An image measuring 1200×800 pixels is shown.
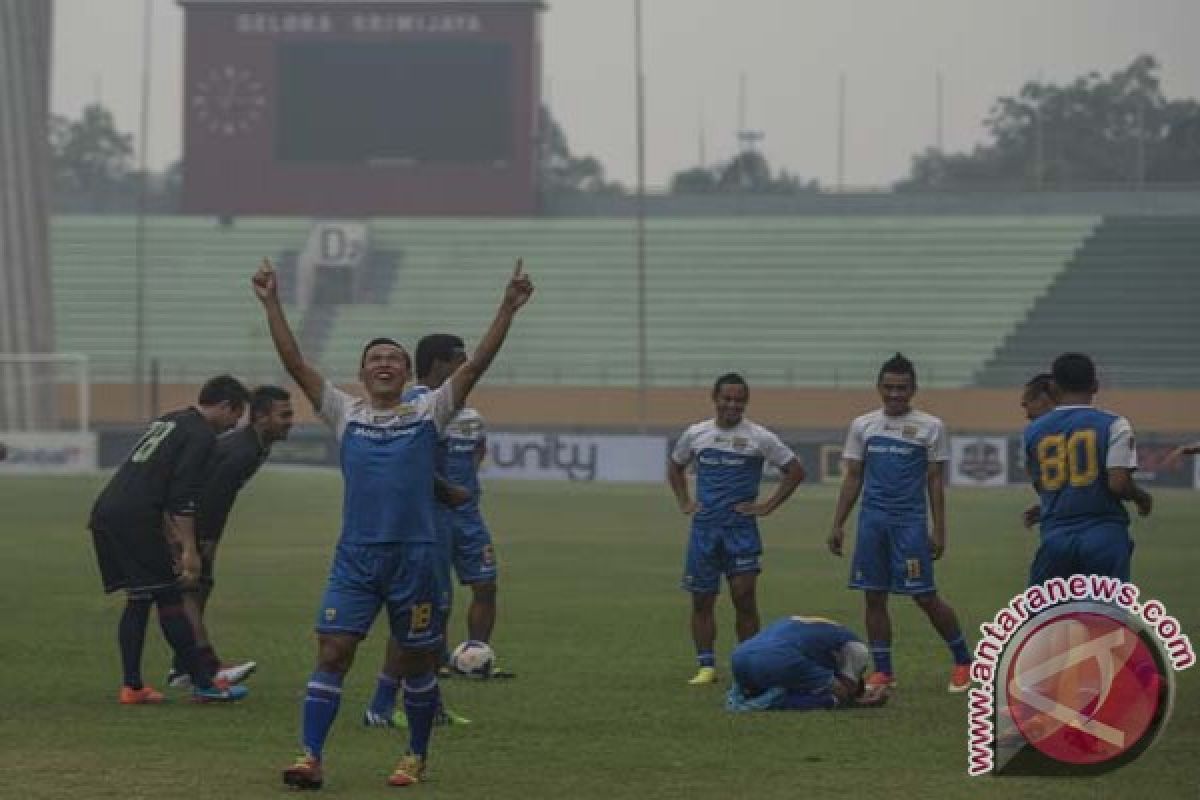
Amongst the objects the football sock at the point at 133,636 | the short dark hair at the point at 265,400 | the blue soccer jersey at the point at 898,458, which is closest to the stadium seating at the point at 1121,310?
the blue soccer jersey at the point at 898,458

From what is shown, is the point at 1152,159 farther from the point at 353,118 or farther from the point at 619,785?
the point at 619,785

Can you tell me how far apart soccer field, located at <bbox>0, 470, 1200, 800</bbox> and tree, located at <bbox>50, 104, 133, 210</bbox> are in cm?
9025

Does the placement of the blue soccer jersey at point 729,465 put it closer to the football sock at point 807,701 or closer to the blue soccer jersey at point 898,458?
the blue soccer jersey at point 898,458

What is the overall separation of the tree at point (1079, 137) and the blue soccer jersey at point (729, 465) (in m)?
73.0

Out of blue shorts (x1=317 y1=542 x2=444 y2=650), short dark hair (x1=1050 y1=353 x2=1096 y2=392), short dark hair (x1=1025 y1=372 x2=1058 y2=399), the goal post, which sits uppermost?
short dark hair (x1=1050 y1=353 x2=1096 y2=392)

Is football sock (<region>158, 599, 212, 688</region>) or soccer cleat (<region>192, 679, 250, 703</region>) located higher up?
football sock (<region>158, 599, 212, 688</region>)

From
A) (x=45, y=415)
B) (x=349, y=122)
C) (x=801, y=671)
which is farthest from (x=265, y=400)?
(x=349, y=122)

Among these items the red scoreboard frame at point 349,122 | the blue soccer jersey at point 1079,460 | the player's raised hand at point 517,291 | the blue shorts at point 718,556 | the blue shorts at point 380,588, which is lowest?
the blue shorts at point 718,556

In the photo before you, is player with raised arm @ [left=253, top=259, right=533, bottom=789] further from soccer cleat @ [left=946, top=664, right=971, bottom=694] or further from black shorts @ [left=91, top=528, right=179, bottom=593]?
soccer cleat @ [left=946, top=664, right=971, bottom=694]

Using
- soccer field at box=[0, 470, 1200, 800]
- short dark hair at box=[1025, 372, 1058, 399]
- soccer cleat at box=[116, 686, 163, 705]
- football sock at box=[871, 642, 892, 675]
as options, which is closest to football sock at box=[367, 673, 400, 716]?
soccer field at box=[0, 470, 1200, 800]

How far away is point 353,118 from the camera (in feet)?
239

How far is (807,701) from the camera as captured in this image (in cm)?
1554

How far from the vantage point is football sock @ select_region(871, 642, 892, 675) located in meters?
16.8

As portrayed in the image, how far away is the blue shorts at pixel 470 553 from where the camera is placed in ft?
58.0
